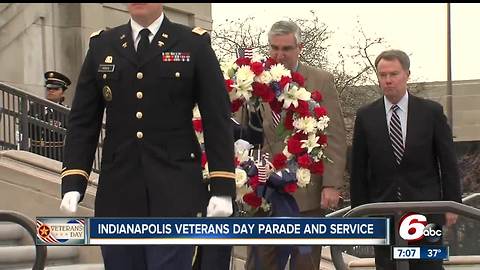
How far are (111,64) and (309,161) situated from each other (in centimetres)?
179

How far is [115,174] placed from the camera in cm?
444

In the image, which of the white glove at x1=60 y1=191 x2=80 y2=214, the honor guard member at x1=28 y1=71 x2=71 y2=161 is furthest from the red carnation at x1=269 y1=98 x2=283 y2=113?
the honor guard member at x1=28 y1=71 x2=71 y2=161

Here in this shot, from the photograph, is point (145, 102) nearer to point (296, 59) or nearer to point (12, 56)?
point (296, 59)

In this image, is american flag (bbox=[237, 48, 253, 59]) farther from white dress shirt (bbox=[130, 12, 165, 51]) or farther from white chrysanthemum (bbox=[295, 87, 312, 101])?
white dress shirt (bbox=[130, 12, 165, 51])

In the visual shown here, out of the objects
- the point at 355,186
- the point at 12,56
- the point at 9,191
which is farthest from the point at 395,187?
the point at 12,56

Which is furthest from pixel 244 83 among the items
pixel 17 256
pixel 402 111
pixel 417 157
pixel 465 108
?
pixel 465 108

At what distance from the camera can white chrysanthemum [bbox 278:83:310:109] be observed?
5.89 m

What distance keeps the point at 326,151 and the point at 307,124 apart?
31cm

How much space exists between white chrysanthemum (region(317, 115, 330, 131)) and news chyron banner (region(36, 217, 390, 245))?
146cm

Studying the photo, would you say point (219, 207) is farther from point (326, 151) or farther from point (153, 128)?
point (326, 151)

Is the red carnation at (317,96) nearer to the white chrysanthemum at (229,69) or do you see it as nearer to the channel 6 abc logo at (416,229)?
the white chrysanthemum at (229,69)

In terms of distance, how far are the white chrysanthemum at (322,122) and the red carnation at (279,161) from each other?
11.1 inches

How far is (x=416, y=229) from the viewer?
4785 mm

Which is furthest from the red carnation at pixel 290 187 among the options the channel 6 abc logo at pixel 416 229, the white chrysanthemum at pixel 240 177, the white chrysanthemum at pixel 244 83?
the channel 6 abc logo at pixel 416 229
